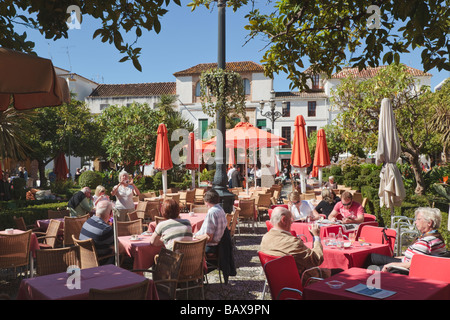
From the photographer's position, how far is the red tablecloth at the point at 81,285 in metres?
3.38

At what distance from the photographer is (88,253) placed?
16.6 ft

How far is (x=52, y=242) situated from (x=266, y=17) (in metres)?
5.26

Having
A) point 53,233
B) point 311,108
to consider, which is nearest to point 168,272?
point 53,233

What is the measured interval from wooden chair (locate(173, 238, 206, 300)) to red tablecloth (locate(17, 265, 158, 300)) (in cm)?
95

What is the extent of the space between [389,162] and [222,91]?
3691mm

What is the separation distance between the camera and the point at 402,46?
16.1 feet

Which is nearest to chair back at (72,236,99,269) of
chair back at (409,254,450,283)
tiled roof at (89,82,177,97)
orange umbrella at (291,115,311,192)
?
chair back at (409,254,450,283)

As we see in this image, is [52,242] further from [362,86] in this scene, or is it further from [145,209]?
[362,86]

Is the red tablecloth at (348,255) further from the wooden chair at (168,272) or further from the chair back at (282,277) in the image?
the wooden chair at (168,272)

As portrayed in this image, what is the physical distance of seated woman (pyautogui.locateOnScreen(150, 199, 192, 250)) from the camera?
521cm

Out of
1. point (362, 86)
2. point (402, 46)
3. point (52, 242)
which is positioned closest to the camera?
point (402, 46)

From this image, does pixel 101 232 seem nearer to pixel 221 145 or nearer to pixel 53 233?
pixel 53 233

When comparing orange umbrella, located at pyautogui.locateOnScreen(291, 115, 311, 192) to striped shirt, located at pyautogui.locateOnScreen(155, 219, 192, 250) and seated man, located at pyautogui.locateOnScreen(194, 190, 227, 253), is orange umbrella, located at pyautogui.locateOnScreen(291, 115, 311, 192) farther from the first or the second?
striped shirt, located at pyautogui.locateOnScreen(155, 219, 192, 250)
